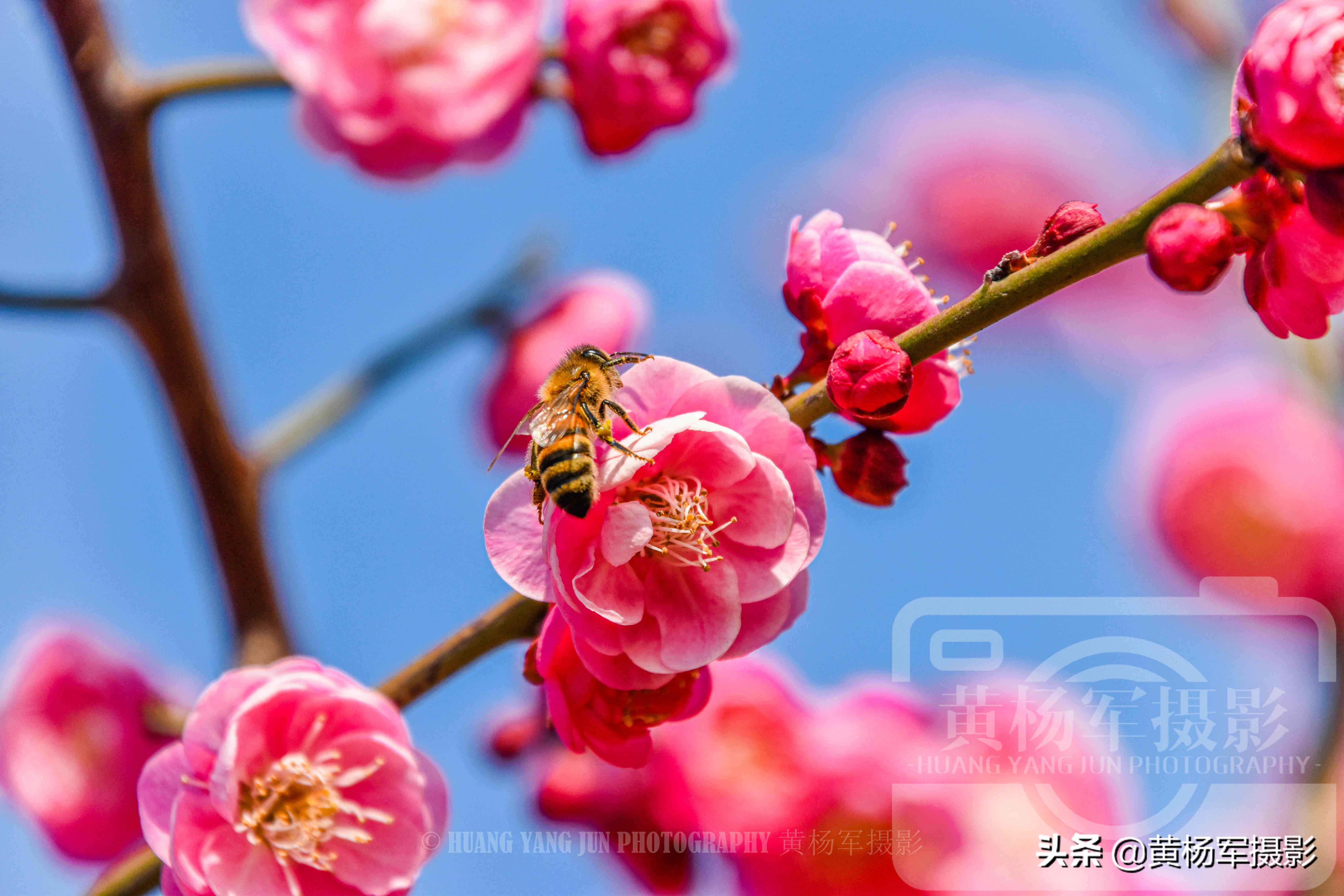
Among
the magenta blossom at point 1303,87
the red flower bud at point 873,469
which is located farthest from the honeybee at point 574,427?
the magenta blossom at point 1303,87

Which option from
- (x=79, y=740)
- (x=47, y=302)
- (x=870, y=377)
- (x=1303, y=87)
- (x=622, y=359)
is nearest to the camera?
(x=1303, y=87)

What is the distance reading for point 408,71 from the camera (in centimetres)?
214

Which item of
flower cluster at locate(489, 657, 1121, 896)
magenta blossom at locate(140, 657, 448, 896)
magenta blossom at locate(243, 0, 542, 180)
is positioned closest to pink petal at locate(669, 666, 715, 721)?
magenta blossom at locate(140, 657, 448, 896)

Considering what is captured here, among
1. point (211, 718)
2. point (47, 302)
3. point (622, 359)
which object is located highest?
point (622, 359)

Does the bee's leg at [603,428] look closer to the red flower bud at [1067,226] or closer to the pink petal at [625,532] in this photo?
the pink petal at [625,532]

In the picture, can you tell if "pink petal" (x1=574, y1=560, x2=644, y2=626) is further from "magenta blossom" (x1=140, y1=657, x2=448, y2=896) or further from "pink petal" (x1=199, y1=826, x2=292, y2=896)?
"pink petal" (x1=199, y1=826, x2=292, y2=896)

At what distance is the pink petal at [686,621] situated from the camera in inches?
40.3

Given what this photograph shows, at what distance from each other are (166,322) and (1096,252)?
157cm

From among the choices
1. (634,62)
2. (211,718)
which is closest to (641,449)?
(211,718)

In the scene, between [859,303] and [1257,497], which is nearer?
[859,303]

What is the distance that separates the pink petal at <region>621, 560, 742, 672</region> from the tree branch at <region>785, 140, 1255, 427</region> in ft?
1.10

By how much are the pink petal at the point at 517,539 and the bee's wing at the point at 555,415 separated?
0.05 meters

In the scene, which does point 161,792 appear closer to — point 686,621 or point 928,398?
point 686,621

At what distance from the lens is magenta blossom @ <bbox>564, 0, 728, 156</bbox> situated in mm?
1856
